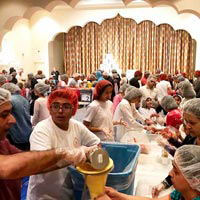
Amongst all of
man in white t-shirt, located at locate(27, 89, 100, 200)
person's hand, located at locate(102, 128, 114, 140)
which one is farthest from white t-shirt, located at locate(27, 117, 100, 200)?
person's hand, located at locate(102, 128, 114, 140)

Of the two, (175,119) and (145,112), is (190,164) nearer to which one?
(175,119)

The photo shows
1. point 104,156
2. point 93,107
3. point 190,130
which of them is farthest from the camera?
point 93,107

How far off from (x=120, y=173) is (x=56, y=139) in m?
0.44

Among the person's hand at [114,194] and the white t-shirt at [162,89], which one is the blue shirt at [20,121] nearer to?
the person's hand at [114,194]

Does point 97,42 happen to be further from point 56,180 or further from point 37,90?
point 56,180

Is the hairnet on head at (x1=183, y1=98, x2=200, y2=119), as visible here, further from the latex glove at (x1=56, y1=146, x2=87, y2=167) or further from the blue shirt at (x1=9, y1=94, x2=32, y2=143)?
the blue shirt at (x1=9, y1=94, x2=32, y2=143)

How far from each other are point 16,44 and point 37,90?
8.94 meters

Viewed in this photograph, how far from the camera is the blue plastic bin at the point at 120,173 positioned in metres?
1.41

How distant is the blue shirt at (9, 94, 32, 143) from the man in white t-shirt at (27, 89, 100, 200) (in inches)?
66.6

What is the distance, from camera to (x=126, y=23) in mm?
13438

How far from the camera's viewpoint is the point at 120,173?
1396 millimetres

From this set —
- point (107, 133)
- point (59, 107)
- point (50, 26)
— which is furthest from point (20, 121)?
point (50, 26)

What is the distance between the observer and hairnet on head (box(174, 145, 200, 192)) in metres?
1.16

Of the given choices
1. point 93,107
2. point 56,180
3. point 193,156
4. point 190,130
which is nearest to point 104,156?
point 193,156
